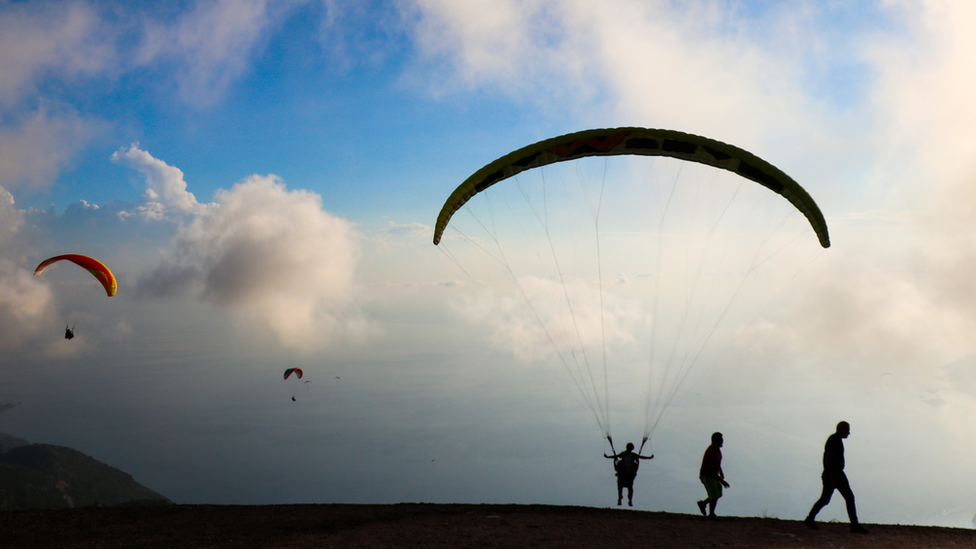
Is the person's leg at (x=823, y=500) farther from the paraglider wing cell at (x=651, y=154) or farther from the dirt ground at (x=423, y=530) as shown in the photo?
the paraglider wing cell at (x=651, y=154)

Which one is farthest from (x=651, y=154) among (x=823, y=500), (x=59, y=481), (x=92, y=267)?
(x=59, y=481)

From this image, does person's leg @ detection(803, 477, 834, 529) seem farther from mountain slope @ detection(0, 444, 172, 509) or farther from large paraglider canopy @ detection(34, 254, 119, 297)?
mountain slope @ detection(0, 444, 172, 509)

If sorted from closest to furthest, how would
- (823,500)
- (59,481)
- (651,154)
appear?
(823,500) < (651,154) < (59,481)

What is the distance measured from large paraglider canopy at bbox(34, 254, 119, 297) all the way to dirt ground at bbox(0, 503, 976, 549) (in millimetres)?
18924

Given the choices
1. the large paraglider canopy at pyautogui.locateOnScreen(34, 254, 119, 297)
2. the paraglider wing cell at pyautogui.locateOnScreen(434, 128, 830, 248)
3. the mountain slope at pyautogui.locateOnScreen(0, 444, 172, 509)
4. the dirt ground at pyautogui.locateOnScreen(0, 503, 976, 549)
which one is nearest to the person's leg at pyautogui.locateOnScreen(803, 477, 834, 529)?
the dirt ground at pyautogui.locateOnScreen(0, 503, 976, 549)

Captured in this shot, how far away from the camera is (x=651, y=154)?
12.4 meters

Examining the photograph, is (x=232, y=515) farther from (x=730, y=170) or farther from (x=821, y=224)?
(x=821, y=224)

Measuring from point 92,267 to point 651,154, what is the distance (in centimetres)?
3125

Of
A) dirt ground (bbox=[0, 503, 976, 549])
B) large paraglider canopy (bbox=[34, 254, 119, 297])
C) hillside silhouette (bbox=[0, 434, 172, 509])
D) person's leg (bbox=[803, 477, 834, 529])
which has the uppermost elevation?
large paraglider canopy (bbox=[34, 254, 119, 297])

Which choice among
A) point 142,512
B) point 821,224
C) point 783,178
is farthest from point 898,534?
point 142,512

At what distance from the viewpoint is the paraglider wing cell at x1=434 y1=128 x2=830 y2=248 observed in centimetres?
1179

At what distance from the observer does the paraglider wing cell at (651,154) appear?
464 inches

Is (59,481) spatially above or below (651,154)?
below

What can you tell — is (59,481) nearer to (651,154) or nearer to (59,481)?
(59,481)
